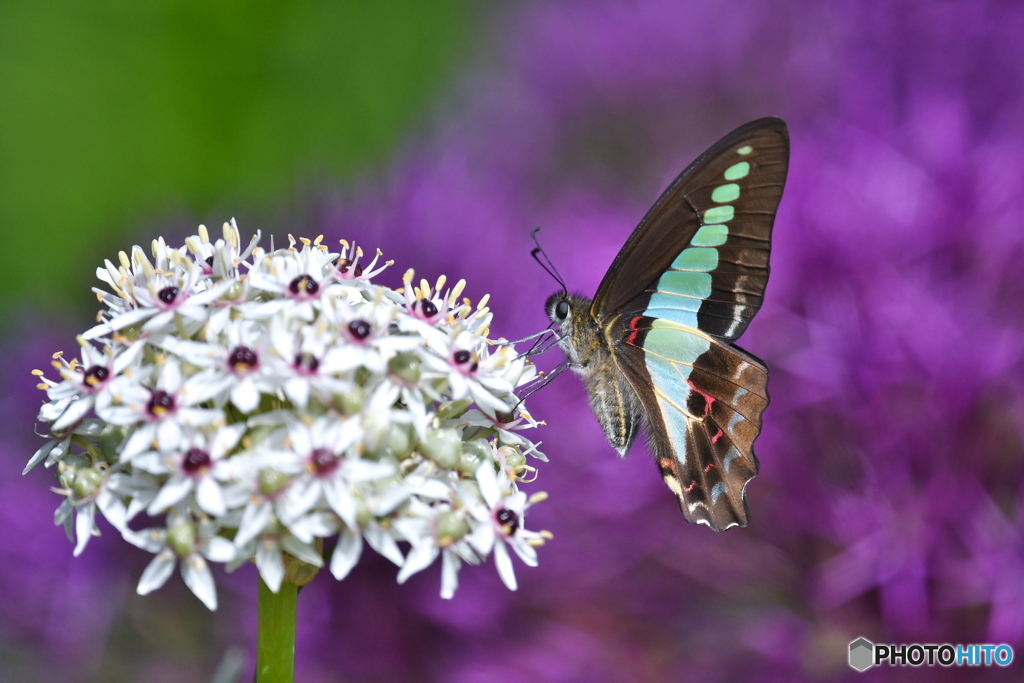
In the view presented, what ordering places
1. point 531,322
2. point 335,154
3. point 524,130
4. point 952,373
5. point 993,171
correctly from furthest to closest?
1. point 335,154
2. point 524,130
3. point 531,322
4. point 993,171
5. point 952,373

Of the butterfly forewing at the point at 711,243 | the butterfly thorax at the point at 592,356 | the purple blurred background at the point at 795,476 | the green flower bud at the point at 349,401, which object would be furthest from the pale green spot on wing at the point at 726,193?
the green flower bud at the point at 349,401

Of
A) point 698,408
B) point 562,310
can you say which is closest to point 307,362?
point 562,310

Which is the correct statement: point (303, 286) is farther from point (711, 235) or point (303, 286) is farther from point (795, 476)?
point (795, 476)

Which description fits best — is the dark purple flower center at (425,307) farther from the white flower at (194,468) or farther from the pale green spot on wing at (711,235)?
the pale green spot on wing at (711,235)

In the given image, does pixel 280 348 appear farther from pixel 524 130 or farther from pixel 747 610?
pixel 524 130

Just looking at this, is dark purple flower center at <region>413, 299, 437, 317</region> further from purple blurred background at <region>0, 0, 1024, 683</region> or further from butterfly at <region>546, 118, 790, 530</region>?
purple blurred background at <region>0, 0, 1024, 683</region>

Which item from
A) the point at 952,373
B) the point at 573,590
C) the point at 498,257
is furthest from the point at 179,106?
the point at 952,373
